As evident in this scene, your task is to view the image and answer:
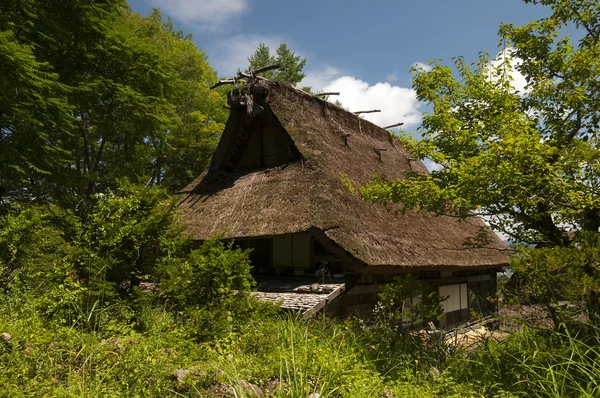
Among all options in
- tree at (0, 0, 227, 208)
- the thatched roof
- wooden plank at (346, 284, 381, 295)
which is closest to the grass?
tree at (0, 0, 227, 208)

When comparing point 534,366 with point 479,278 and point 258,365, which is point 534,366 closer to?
point 258,365

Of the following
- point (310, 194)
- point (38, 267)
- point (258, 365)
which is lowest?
point (258, 365)

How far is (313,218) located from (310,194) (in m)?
0.89

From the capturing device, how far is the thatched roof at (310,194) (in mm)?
8117

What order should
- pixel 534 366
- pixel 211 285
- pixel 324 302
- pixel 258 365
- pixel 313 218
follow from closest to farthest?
1. pixel 534 366
2. pixel 258 365
3. pixel 211 285
4. pixel 324 302
5. pixel 313 218

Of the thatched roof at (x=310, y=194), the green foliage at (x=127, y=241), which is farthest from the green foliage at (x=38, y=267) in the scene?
→ the thatched roof at (x=310, y=194)

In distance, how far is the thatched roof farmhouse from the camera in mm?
7867

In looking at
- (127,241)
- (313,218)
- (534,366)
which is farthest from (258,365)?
(313,218)

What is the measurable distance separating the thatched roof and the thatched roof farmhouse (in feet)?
0.11

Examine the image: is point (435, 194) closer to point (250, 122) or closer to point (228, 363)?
point (228, 363)

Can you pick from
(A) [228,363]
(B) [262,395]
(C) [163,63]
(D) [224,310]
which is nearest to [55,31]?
(C) [163,63]

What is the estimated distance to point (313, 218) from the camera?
7973mm

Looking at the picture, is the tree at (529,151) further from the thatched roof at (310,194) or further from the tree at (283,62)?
the tree at (283,62)

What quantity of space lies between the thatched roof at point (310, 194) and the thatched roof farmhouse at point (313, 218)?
0.11 ft
